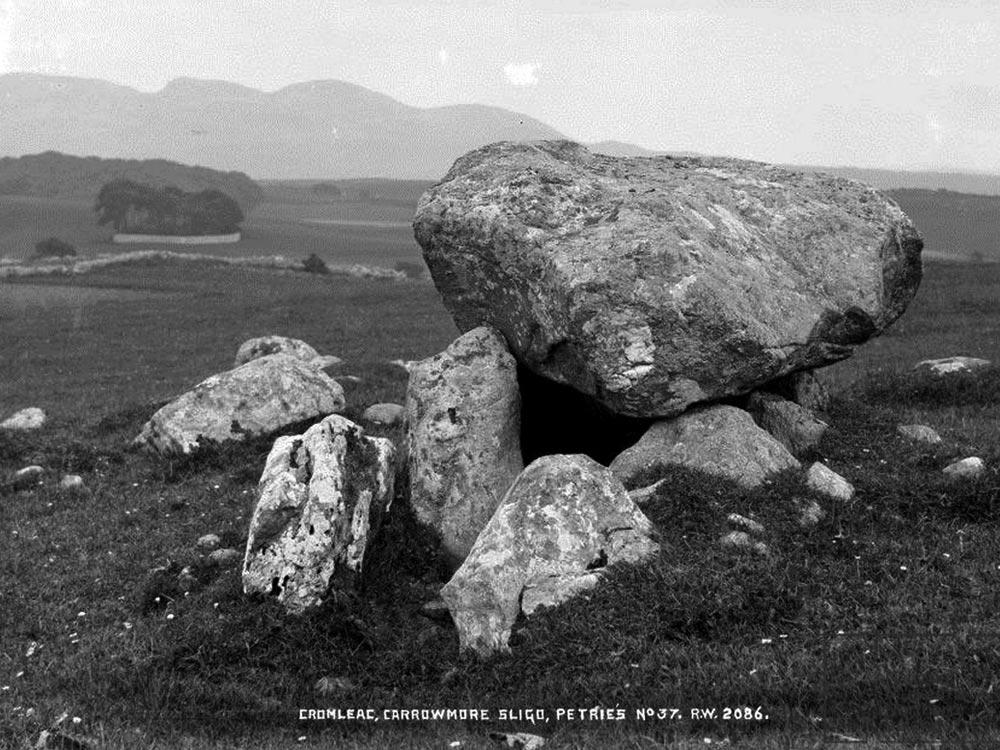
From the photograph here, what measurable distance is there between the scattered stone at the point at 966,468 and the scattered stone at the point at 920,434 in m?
2.09

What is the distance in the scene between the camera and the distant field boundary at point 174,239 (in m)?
134

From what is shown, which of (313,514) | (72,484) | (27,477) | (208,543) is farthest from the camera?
(27,477)

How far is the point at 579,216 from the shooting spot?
52.0 feet

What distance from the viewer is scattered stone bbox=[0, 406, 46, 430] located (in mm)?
24578

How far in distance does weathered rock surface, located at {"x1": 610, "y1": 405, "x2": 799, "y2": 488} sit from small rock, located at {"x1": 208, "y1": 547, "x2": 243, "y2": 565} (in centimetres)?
507

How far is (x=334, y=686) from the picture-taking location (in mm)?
10805

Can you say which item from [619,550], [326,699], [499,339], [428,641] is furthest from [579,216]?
[326,699]

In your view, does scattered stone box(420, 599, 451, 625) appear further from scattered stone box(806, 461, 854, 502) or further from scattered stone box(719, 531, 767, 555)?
scattered stone box(806, 461, 854, 502)

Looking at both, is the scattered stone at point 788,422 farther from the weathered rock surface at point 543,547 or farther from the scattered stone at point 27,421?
the scattered stone at point 27,421

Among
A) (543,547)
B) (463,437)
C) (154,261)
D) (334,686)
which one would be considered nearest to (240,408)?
(463,437)

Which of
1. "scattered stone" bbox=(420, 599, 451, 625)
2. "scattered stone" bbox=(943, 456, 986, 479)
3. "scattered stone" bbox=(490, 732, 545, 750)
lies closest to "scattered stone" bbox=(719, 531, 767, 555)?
"scattered stone" bbox=(420, 599, 451, 625)

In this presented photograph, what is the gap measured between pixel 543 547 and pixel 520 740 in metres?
2.75

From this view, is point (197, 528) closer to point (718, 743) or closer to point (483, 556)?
point (483, 556)

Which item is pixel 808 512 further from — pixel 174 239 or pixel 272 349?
pixel 174 239
